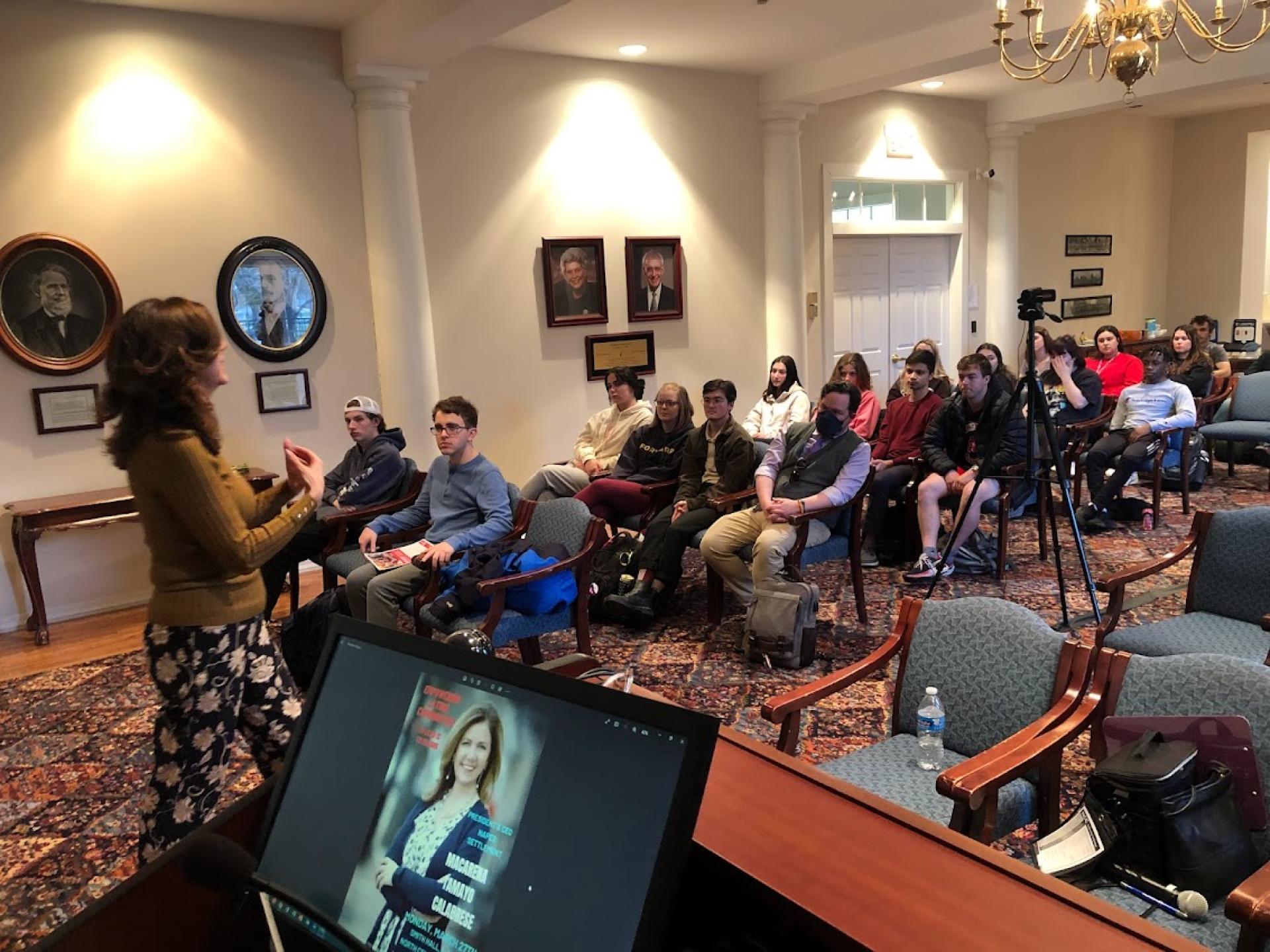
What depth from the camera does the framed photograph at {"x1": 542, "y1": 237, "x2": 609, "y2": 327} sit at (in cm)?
644

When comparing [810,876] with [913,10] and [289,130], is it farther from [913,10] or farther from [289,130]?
[913,10]

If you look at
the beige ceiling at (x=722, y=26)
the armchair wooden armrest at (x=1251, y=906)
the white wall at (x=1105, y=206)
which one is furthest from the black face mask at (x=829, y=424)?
the white wall at (x=1105, y=206)

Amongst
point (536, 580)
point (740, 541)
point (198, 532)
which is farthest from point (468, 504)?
point (198, 532)

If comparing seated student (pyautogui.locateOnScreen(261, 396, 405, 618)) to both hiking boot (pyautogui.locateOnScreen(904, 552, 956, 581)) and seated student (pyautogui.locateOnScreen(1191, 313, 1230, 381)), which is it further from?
seated student (pyautogui.locateOnScreen(1191, 313, 1230, 381))

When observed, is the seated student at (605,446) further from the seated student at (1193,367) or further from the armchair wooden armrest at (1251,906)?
the armchair wooden armrest at (1251,906)

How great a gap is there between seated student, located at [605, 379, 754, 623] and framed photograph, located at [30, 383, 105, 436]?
112 inches

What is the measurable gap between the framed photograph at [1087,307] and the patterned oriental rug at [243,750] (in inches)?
208

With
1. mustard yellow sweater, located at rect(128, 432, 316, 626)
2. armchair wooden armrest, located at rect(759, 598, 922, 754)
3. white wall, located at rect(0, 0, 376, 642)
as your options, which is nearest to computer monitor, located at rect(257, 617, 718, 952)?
mustard yellow sweater, located at rect(128, 432, 316, 626)

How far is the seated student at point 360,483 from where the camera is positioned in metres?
4.55

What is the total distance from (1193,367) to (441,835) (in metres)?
7.56

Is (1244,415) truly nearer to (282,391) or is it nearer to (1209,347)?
(1209,347)

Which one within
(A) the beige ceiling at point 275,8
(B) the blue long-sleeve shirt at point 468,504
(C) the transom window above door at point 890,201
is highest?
(A) the beige ceiling at point 275,8

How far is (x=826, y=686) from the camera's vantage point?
2.30 meters

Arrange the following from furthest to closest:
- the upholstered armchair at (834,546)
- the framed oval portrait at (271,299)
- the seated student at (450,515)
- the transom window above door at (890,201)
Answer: the transom window above door at (890,201) < the framed oval portrait at (271,299) < the upholstered armchair at (834,546) < the seated student at (450,515)
